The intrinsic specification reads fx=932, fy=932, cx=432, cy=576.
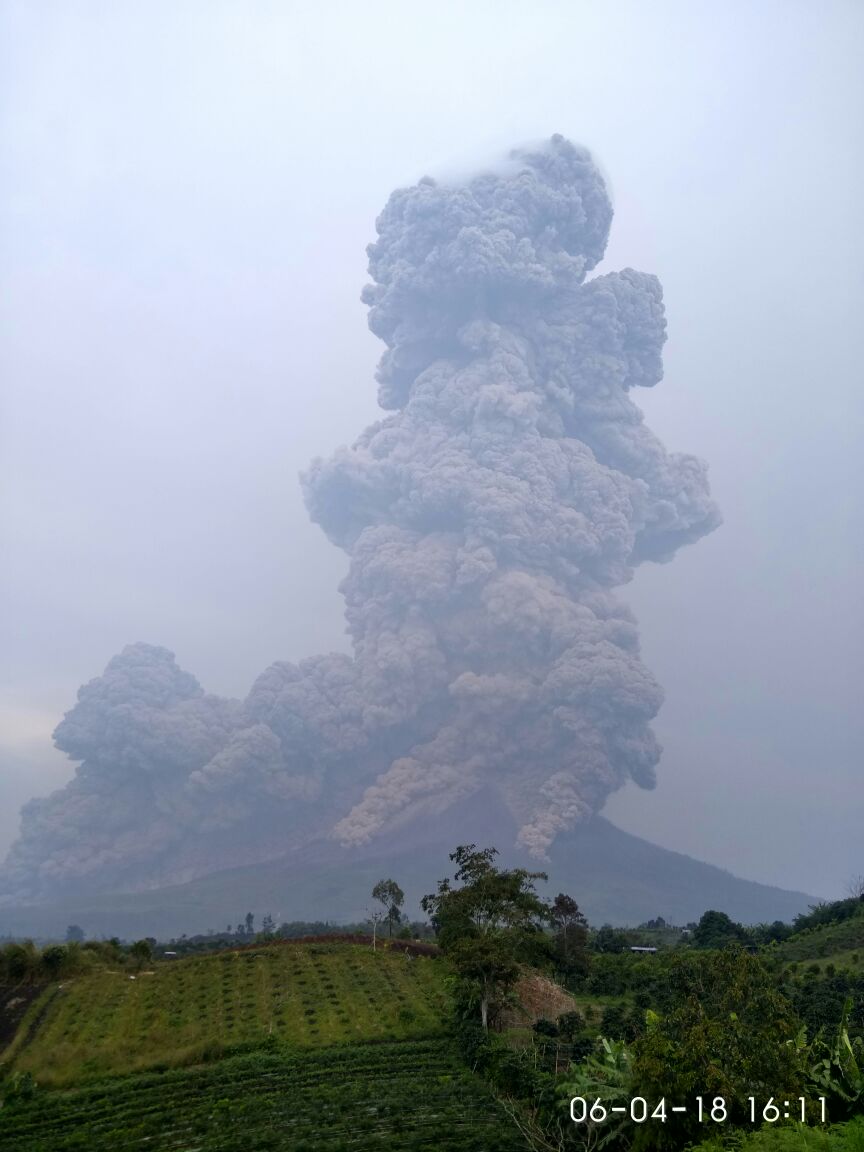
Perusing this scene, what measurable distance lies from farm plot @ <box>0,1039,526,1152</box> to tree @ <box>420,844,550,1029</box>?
2558 mm

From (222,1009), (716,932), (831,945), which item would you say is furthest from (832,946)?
(222,1009)

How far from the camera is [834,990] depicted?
2938 cm

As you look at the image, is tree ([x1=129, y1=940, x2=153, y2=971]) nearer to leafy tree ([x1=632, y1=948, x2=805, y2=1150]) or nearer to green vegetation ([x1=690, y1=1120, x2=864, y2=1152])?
leafy tree ([x1=632, y1=948, x2=805, y2=1150])

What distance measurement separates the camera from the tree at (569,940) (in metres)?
37.3

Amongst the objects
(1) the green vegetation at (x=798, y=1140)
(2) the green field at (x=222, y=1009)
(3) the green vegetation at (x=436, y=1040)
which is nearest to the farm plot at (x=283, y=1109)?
(3) the green vegetation at (x=436, y=1040)

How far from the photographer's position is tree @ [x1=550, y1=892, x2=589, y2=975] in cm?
3731

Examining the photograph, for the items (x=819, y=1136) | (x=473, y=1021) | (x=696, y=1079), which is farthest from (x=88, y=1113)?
(x=819, y=1136)

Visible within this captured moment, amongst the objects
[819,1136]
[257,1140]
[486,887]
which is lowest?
[257,1140]

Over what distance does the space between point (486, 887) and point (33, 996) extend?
1604 cm

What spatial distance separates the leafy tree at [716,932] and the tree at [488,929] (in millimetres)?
19947

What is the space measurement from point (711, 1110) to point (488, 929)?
46.7 feet

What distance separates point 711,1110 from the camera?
14477 millimetres

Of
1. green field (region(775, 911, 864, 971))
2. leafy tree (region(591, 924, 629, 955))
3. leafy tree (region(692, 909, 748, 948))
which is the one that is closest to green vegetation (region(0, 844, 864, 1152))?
green field (region(775, 911, 864, 971))

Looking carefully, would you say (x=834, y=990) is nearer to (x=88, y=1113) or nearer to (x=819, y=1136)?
(x=819, y=1136)
